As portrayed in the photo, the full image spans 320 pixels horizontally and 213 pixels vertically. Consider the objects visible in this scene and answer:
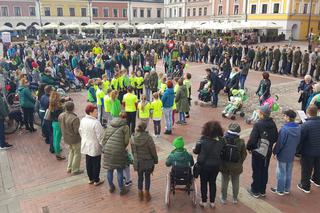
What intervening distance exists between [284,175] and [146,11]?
7227 centimetres

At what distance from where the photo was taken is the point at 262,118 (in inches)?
208

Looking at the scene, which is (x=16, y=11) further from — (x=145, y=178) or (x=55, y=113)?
(x=145, y=178)

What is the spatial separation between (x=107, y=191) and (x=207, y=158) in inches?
93.2

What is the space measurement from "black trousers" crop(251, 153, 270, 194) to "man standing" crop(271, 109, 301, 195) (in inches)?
11.2

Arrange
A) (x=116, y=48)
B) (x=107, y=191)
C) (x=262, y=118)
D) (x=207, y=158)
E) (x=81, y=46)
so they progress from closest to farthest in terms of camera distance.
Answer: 1. (x=207, y=158)
2. (x=262, y=118)
3. (x=107, y=191)
4. (x=116, y=48)
5. (x=81, y=46)

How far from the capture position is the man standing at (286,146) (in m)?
5.34

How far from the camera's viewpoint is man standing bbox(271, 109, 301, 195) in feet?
17.5

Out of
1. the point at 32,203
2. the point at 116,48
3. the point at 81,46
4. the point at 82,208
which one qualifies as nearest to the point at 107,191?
the point at 82,208

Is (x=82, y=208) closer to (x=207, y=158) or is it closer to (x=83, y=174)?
(x=83, y=174)

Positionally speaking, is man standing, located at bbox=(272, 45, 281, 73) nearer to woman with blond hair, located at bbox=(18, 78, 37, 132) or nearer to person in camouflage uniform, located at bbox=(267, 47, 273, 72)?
person in camouflage uniform, located at bbox=(267, 47, 273, 72)

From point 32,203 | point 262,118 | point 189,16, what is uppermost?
point 189,16

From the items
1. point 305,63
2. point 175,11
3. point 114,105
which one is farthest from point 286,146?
point 175,11

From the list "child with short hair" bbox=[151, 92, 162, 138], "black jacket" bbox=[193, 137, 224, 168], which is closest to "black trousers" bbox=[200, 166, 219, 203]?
"black jacket" bbox=[193, 137, 224, 168]

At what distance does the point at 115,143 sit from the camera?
17.6 ft
